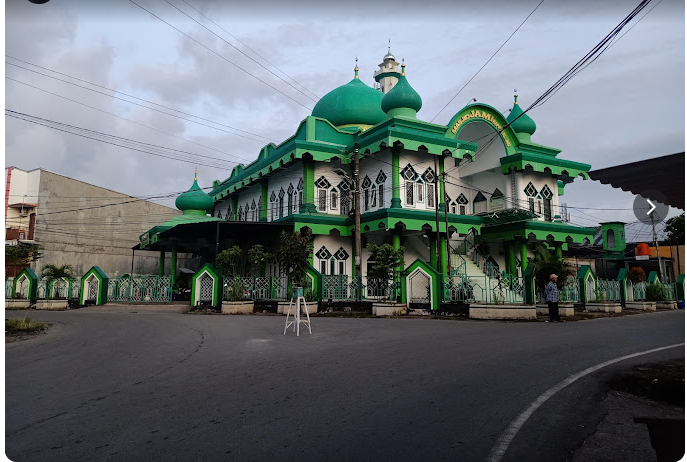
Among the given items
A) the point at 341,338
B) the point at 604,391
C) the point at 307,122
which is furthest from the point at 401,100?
the point at 604,391

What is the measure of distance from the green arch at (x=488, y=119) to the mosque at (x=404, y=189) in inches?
2.1

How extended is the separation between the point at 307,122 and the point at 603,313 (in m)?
13.9

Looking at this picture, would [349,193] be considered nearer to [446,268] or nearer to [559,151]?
[446,268]

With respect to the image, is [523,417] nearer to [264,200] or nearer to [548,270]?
[548,270]

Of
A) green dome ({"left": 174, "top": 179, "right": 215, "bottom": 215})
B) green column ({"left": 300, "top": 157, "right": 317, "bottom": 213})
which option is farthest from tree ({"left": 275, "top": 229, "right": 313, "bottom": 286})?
green dome ({"left": 174, "top": 179, "right": 215, "bottom": 215})

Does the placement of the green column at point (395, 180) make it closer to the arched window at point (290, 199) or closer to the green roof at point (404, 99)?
the green roof at point (404, 99)

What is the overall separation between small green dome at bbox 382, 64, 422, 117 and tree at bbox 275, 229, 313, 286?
7715 millimetres

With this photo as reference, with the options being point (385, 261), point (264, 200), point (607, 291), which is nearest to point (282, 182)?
point (264, 200)

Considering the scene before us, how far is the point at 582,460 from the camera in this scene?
3.39 m

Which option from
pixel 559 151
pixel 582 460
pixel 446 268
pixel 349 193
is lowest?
pixel 582 460

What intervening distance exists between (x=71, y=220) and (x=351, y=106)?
763 inches

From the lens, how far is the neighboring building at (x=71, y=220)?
96.6 feet

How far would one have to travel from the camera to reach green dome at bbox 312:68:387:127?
2408 cm

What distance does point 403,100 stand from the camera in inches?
829
